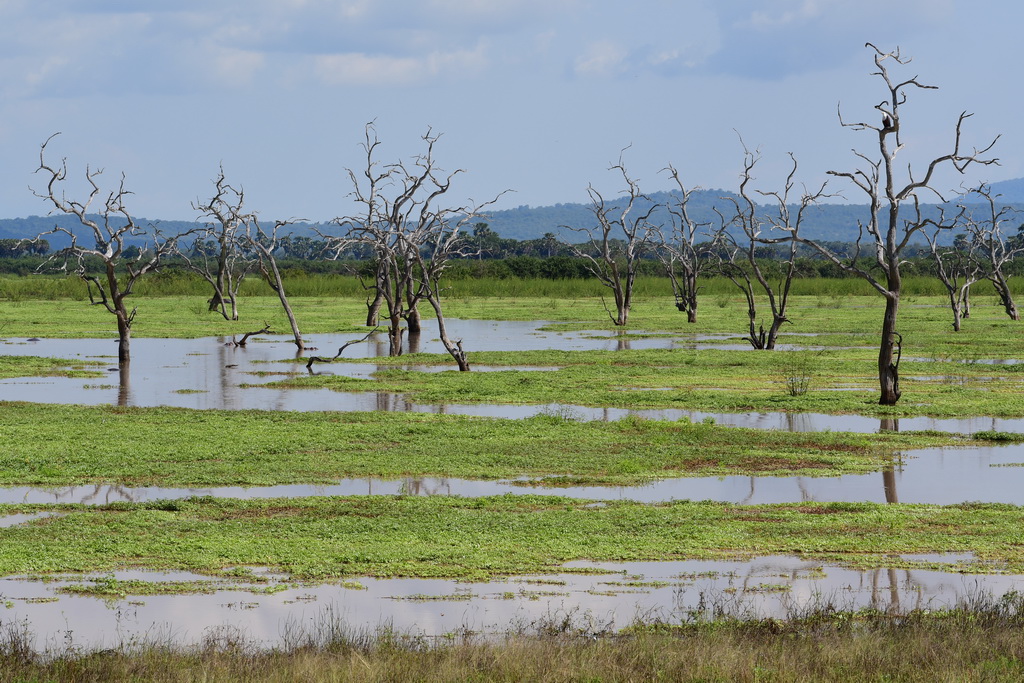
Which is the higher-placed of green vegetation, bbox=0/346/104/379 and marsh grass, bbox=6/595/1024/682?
marsh grass, bbox=6/595/1024/682

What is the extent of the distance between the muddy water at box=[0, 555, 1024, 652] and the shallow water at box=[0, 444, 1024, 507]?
2.99 metres

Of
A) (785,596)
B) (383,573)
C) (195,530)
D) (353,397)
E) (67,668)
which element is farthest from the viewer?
(353,397)

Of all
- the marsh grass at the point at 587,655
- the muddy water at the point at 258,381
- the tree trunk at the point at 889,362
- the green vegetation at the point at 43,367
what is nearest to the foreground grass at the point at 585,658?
the marsh grass at the point at 587,655

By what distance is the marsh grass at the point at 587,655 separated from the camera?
21.4 ft

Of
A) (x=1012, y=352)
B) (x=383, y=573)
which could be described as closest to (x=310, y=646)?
(x=383, y=573)

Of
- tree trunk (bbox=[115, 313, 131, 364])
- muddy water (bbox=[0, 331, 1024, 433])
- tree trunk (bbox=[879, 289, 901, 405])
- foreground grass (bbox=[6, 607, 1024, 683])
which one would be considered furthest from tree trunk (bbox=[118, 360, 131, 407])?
foreground grass (bbox=[6, 607, 1024, 683])

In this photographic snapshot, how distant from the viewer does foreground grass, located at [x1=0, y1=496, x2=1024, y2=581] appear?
367 inches

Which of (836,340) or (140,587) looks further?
(836,340)

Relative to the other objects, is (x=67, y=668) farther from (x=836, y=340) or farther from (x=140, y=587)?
(x=836, y=340)

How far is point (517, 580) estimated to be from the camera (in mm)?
8969

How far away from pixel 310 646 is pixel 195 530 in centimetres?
344

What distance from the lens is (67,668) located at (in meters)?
6.58

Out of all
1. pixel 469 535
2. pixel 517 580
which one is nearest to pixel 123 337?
pixel 469 535

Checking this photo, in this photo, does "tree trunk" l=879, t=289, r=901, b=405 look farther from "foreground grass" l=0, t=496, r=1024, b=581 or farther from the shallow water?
"foreground grass" l=0, t=496, r=1024, b=581
